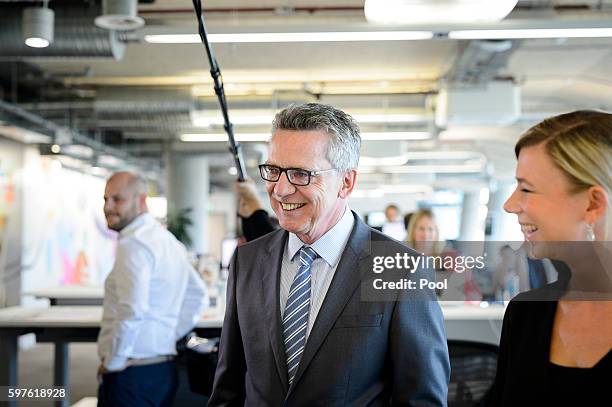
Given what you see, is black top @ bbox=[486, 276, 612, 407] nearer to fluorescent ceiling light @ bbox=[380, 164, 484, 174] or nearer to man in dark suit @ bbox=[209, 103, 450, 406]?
man in dark suit @ bbox=[209, 103, 450, 406]

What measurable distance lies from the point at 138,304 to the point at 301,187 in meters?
1.87

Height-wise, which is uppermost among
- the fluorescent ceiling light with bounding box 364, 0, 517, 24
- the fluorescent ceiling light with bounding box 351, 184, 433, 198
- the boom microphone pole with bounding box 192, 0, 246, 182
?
the fluorescent ceiling light with bounding box 351, 184, 433, 198

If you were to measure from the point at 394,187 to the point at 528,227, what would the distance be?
21.7 metres

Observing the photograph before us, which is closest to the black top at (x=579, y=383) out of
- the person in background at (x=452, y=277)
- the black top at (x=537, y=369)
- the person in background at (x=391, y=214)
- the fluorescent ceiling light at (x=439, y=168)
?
the black top at (x=537, y=369)

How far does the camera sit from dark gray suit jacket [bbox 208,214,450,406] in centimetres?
155

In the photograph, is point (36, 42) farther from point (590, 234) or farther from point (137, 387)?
point (590, 234)

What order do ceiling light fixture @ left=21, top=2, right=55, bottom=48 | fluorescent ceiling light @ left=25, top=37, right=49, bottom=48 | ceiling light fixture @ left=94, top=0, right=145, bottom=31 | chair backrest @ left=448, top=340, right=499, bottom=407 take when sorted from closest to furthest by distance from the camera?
chair backrest @ left=448, top=340, right=499, bottom=407, ceiling light fixture @ left=94, top=0, right=145, bottom=31, ceiling light fixture @ left=21, top=2, right=55, bottom=48, fluorescent ceiling light @ left=25, top=37, right=49, bottom=48

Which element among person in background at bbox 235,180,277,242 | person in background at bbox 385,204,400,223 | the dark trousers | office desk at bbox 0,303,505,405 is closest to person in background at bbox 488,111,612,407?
person in background at bbox 235,180,277,242

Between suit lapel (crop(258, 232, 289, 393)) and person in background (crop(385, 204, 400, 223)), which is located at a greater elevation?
person in background (crop(385, 204, 400, 223))

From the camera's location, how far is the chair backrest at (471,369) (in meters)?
3.85

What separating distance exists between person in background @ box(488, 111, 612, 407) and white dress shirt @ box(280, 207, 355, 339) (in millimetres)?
475

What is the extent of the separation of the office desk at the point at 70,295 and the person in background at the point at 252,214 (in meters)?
3.91

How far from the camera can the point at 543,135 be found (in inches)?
49.1

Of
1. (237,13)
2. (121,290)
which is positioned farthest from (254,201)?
(237,13)
